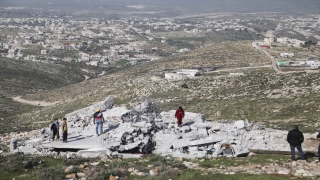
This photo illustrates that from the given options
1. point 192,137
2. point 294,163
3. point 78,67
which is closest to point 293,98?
point 192,137

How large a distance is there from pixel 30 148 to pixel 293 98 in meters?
21.6

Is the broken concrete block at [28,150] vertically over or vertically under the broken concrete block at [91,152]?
under

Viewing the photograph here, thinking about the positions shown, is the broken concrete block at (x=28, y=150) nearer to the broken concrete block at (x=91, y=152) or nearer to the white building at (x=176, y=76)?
the broken concrete block at (x=91, y=152)

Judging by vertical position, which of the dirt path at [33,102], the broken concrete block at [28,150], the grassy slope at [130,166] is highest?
the grassy slope at [130,166]

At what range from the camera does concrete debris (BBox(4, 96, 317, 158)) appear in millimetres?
16422

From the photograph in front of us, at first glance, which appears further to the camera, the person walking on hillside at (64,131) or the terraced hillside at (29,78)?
the terraced hillside at (29,78)

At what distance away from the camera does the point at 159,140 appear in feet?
60.9

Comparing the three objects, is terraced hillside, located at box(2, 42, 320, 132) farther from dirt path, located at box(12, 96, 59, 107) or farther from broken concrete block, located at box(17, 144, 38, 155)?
broken concrete block, located at box(17, 144, 38, 155)

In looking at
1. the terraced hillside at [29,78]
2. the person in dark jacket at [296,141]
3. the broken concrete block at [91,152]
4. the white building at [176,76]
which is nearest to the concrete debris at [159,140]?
the broken concrete block at [91,152]

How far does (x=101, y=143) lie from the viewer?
17.6m

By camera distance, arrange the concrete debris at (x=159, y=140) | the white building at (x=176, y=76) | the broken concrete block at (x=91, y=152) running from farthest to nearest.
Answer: the white building at (x=176, y=76) < the concrete debris at (x=159, y=140) < the broken concrete block at (x=91, y=152)

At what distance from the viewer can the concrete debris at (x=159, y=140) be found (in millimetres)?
16422

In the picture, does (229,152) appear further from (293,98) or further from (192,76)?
(192,76)

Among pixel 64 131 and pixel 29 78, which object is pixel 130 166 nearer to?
pixel 64 131
